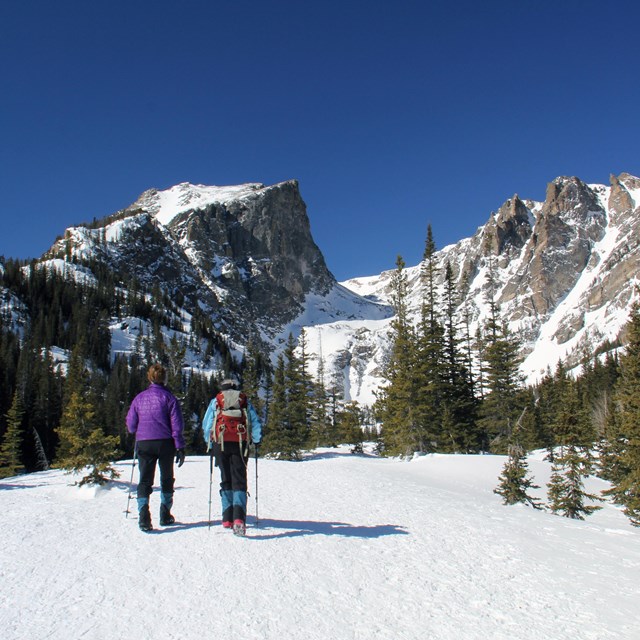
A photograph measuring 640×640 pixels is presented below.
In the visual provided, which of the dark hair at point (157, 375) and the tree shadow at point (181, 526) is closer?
the tree shadow at point (181, 526)

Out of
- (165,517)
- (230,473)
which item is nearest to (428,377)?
(230,473)

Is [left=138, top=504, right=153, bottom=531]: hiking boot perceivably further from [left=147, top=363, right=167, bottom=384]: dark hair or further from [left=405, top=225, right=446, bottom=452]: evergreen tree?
[left=405, top=225, right=446, bottom=452]: evergreen tree

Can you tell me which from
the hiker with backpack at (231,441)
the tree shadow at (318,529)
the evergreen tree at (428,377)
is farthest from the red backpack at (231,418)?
the evergreen tree at (428,377)

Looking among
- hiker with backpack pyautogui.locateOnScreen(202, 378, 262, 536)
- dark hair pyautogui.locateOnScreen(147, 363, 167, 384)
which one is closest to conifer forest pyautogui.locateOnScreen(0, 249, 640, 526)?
dark hair pyautogui.locateOnScreen(147, 363, 167, 384)

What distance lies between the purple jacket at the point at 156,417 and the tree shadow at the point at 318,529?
1770mm

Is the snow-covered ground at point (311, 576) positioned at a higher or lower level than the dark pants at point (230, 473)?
lower

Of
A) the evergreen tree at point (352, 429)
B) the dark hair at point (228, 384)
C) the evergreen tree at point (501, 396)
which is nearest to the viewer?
the dark hair at point (228, 384)

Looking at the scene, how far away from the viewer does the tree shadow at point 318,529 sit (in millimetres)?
6648

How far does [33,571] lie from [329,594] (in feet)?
10.1

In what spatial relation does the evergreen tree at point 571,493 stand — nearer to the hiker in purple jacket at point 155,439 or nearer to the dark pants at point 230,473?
the dark pants at point 230,473

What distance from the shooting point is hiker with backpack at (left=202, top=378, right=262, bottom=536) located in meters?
6.64

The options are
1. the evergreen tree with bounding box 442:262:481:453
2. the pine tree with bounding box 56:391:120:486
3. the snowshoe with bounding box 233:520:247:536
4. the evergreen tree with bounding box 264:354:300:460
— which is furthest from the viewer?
the evergreen tree with bounding box 264:354:300:460

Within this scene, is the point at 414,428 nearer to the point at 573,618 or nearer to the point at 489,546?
the point at 489,546

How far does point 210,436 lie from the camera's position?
6980 mm
